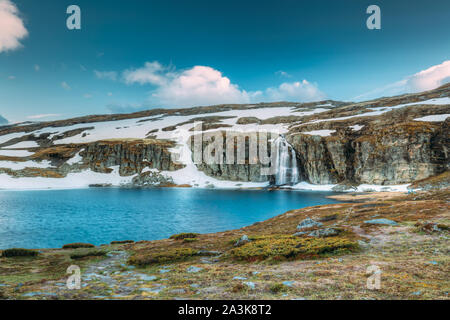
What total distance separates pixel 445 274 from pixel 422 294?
2.94 metres

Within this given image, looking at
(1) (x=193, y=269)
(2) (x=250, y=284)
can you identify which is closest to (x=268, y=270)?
(2) (x=250, y=284)

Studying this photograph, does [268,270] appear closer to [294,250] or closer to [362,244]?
[294,250]

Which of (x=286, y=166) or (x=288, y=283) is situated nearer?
(x=288, y=283)

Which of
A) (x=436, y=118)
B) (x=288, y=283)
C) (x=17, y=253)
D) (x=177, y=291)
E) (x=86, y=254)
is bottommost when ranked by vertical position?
(x=86, y=254)

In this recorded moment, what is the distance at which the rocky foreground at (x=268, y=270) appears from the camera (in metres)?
7.62

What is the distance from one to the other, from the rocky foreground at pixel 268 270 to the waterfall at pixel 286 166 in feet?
278

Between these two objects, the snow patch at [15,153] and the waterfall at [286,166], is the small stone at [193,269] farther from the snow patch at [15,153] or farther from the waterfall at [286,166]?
the snow patch at [15,153]

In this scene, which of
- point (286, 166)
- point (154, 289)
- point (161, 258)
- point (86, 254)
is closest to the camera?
point (154, 289)

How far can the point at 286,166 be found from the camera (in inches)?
4055

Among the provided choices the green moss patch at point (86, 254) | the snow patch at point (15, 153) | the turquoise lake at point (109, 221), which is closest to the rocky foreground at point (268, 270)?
the green moss patch at point (86, 254)

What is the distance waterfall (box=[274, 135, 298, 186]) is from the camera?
102188mm

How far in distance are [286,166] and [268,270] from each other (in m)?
95.6

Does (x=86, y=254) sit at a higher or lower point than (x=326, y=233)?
lower

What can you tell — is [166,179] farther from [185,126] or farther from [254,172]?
[185,126]
